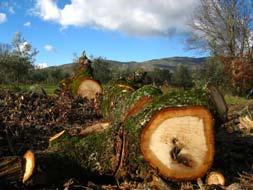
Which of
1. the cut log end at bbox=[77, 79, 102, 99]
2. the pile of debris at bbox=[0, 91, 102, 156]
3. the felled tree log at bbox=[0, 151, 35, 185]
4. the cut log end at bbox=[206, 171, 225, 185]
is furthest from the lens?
the cut log end at bbox=[77, 79, 102, 99]

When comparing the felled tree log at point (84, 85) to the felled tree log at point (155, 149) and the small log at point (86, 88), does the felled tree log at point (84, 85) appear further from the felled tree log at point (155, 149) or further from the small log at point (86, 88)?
the felled tree log at point (155, 149)

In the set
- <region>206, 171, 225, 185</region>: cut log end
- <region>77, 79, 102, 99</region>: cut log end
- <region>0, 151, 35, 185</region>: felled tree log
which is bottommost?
<region>206, 171, 225, 185</region>: cut log end

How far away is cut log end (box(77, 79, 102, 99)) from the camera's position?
13751 mm

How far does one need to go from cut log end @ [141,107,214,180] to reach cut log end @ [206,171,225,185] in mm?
85

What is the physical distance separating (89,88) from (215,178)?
8.56 m

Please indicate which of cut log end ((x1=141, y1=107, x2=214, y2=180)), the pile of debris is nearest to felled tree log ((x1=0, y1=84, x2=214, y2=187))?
cut log end ((x1=141, y1=107, x2=214, y2=180))

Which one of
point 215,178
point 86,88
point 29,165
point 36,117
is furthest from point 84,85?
point 215,178

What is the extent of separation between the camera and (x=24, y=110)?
34.7ft

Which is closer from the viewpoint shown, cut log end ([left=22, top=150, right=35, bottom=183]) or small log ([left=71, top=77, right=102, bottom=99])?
cut log end ([left=22, top=150, right=35, bottom=183])

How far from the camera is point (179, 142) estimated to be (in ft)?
18.8

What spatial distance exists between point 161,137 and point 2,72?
34.7 metres

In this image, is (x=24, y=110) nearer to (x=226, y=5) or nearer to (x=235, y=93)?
(x=235, y=93)

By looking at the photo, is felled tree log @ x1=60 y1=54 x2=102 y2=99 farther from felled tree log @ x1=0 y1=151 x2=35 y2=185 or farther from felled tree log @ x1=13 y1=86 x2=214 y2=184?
felled tree log @ x1=0 y1=151 x2=35 y2=185

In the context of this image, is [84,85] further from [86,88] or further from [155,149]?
[155,149]
